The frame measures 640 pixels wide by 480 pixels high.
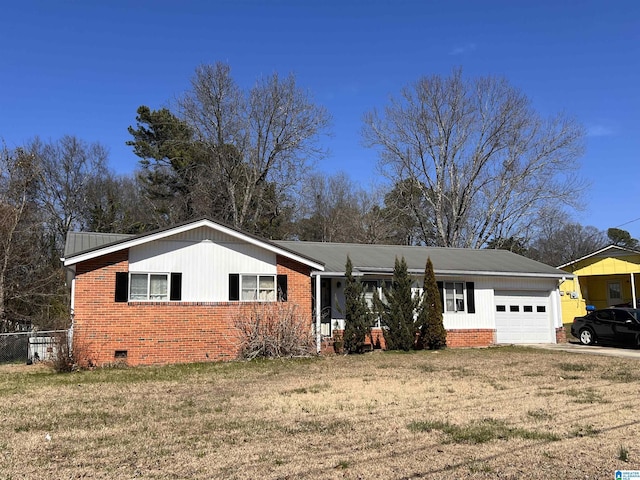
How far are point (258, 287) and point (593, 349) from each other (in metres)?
11.3

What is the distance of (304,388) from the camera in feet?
32.5

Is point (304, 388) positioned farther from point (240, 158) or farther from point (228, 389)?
point (240, 158)

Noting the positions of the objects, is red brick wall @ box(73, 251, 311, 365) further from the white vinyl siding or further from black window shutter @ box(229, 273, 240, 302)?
the white vinyl siding

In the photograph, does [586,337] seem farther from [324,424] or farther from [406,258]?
[324,424]

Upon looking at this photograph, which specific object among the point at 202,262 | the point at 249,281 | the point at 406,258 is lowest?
the point at 249,281

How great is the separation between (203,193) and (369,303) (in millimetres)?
16102

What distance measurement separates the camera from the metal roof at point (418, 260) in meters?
18.7

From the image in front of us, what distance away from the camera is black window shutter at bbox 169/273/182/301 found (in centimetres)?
1489

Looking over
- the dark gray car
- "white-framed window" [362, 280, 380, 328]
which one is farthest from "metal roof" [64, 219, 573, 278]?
the dark gray car

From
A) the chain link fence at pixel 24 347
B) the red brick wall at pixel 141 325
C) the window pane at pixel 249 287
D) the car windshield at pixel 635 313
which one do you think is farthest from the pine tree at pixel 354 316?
the car windshield at pixel 635 313

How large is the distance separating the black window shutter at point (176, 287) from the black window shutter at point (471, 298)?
10475 mm

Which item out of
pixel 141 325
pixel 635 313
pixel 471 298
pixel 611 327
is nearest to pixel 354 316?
pixel 471 298

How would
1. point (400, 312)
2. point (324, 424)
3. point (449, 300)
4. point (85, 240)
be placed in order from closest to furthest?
point (324, 424) → point (85, 240) → point (400, 312) → point (449, 300)

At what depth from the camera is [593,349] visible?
17.6 meters
